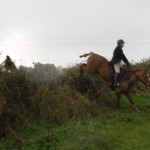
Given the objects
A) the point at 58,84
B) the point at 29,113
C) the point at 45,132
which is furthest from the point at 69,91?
the point at 45,132

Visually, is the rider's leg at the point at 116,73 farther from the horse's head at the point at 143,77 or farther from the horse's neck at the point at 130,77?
the horse's head at the point at 143,77

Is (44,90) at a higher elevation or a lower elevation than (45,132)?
higher

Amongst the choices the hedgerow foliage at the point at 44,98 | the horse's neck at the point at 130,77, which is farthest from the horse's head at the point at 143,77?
the hedgerow foliage at the point at 44,98

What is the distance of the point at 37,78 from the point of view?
21422 millimetres

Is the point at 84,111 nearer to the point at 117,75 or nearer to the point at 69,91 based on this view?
the point at 69,91

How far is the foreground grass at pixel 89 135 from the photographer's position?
52.5 ft

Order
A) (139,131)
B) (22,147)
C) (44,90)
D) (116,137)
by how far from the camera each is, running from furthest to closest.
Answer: (44,90) < (139,131) < (116,137) < (22,147)

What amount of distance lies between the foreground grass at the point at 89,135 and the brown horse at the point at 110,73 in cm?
213

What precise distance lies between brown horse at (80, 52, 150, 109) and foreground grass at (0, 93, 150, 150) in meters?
2.13

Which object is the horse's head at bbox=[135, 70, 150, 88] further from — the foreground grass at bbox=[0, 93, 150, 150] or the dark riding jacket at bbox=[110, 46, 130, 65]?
the foreground grass at bbox=[0, 93, 150, 150]

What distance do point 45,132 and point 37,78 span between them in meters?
4.14

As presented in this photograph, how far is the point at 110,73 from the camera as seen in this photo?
901 inches

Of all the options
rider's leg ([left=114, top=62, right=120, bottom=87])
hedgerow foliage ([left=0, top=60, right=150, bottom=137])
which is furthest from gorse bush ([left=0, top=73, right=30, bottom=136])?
rider's leg ([left=114, top=62, right=120, bottom=87])

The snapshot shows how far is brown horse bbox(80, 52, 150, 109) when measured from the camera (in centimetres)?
2272
